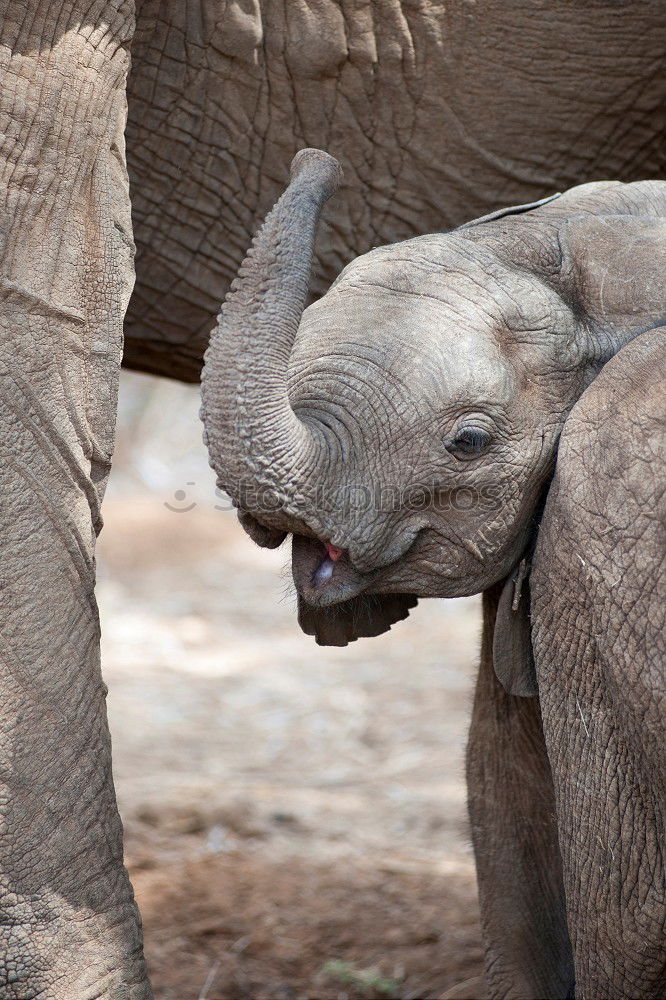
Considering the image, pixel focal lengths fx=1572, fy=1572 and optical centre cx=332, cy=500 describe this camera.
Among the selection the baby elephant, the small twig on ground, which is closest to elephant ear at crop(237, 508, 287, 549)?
the baby elephant

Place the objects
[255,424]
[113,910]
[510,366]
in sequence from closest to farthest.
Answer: [255,424]
[510,366]
[113,910]

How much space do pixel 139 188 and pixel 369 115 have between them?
0.48m

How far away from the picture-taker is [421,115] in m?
3.10

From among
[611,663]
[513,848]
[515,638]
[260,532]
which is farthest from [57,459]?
[513,848]

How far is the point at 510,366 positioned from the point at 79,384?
0.65 m

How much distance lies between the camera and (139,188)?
3105 millimetres

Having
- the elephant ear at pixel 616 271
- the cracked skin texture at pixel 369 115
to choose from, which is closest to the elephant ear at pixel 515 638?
the elephant ear at pixel 616 271

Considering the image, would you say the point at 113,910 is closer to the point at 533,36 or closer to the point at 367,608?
the point at 367,608

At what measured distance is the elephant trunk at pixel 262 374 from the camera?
209 centimetres

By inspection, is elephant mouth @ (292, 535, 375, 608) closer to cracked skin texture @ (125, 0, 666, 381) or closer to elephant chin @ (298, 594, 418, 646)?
elephant chin @ (298, 594, 418, 646)

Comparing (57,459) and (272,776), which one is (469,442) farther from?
(272,776)

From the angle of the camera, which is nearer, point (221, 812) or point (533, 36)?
point (533, 36)

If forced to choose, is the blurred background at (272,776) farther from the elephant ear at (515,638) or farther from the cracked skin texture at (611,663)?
the cracked skin texture at (611,663)

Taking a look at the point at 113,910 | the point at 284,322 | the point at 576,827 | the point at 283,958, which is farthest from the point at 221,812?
the point at 284,322
